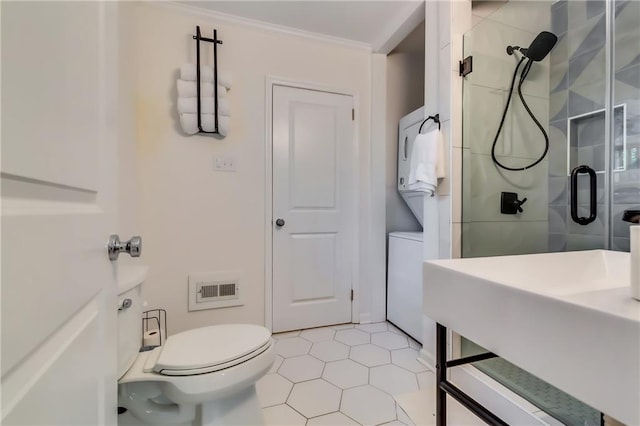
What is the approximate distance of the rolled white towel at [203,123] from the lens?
181 centimetres

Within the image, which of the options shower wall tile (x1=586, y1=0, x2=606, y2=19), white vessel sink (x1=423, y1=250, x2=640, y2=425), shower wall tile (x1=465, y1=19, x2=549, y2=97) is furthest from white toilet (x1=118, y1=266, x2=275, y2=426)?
shower wall tile (x1=586, y1=0, x2=606, y2=19)

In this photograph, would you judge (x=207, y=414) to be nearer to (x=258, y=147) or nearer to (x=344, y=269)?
(x=344, y=269)

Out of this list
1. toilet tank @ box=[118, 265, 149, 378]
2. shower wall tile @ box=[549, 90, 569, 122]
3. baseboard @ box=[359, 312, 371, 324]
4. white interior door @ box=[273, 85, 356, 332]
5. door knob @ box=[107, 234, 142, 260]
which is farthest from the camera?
baseboard @ box=[359, 312, 371, 324]

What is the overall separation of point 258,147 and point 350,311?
1.46 meters

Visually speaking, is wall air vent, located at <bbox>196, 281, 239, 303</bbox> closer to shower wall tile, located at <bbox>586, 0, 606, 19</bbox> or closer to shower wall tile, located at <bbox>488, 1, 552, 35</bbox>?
shower wall tile, located at <bbox>488, 1, 552, 35</bbox>

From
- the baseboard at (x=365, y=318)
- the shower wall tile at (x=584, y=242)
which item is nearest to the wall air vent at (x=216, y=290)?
the baseboard at (x=365, y=318)

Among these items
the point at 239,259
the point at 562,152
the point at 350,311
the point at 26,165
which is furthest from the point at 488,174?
the point at 26,165

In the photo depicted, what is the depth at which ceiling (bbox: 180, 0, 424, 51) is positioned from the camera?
1.84m

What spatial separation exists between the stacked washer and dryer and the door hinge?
1.49ft

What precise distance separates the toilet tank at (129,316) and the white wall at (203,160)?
0.81 metres

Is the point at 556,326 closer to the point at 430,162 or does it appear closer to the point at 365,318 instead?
the point at 430,162

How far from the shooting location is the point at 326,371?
1604mm

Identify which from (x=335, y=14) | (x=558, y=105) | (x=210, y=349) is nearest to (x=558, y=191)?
(x=558, y=105)

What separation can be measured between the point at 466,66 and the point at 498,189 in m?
0.69
